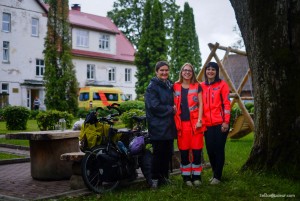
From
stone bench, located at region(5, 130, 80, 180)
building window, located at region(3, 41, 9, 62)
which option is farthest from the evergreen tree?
stone bench, located at region(5, 130, 80, 180)

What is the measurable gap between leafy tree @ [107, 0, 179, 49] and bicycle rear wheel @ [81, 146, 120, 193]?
49118mm

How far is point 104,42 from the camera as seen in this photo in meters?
46.9

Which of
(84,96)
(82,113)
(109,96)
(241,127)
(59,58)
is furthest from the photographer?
(109,96)

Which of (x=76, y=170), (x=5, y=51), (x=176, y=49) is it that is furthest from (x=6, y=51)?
(x=76, y=170)

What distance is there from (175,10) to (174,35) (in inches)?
161

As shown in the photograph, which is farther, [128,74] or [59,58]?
[128,74]

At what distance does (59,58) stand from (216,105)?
93.1ft

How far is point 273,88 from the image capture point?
6.73 m

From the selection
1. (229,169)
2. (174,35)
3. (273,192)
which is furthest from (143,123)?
(174,35)

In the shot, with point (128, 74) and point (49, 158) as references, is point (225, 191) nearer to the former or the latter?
point (49, 158)

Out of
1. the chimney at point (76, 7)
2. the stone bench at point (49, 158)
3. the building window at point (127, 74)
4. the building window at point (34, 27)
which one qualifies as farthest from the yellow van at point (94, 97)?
the stone bench at point (49, 158)

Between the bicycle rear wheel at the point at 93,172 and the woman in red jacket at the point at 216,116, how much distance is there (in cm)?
155

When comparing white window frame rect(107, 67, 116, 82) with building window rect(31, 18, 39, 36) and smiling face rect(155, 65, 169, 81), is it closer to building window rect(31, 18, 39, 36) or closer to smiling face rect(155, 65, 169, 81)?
building window rect(31, 18, 39, 36)

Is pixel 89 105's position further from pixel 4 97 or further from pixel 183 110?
pixel 183 110
